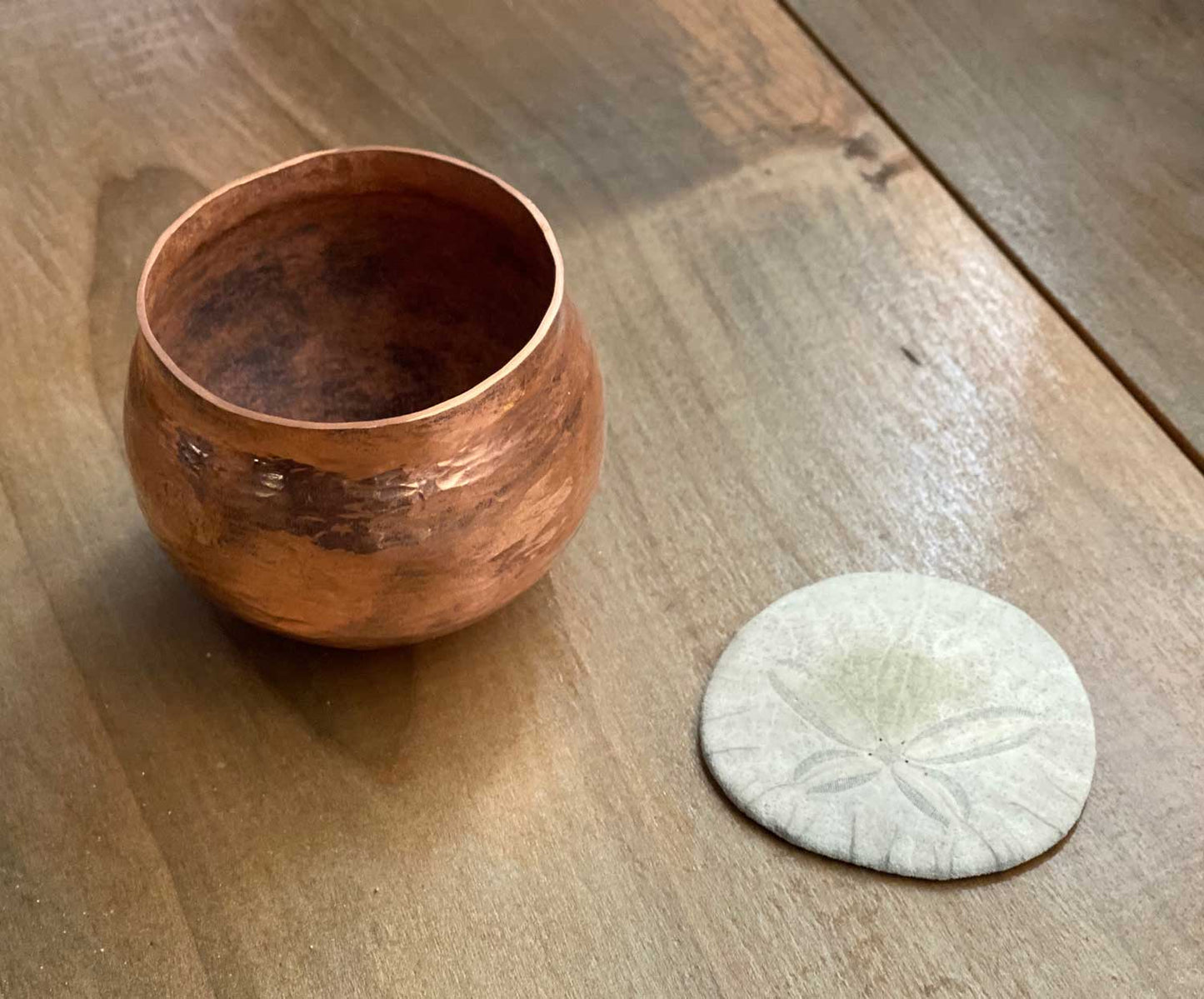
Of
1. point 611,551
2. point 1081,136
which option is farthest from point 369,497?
point 1081,136

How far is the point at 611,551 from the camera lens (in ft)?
1.92

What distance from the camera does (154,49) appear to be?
0.82 metres

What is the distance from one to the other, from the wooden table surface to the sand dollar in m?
0.01

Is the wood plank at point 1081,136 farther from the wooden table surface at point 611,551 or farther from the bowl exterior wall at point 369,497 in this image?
the bowl exterior wall at point 369,497

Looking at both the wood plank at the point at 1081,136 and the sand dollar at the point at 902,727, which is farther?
the wood plank at the point at 1081,136

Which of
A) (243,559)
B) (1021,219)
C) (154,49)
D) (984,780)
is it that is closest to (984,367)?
(1021,219)

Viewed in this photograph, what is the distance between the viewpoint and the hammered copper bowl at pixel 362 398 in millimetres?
453

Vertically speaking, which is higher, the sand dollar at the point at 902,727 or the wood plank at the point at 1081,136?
the wood plank at the point at 1081,136

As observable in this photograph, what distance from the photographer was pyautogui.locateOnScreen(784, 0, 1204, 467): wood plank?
66 cm

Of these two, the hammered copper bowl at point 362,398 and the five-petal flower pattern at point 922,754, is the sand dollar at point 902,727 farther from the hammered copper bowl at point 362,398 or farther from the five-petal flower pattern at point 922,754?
the hammered copper bowl at point 362,398

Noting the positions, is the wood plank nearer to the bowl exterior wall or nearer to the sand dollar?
the sand dollar

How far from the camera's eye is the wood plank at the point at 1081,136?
0.66 metres

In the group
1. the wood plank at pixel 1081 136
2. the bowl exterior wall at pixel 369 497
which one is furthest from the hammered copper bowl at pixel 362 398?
the wood plank at pixel 1081 136

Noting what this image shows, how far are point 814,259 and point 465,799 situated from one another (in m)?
0.35
